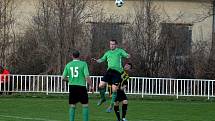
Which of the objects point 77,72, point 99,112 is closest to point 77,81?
point 77,72

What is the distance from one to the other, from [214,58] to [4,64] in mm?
Result: 11732

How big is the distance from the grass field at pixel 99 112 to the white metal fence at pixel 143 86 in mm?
2992

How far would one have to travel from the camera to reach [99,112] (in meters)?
24.2

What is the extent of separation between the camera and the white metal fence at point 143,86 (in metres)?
33.3

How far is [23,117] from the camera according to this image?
21.3 m

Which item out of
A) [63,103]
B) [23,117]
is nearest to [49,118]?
[23,117]

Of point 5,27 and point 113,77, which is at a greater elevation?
point 5,27

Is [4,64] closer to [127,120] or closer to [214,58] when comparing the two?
[214,58]

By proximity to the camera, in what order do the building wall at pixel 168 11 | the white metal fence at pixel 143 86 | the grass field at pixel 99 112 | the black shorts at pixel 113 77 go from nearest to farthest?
the grass field at pixel 99 112, the black shorts at pixel 113 77, the white metal fence at pixel 143 86, the building wall at pixel 168 11

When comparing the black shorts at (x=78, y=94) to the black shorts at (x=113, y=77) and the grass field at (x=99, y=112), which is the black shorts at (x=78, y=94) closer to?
the grass field at (x=99, y=112)

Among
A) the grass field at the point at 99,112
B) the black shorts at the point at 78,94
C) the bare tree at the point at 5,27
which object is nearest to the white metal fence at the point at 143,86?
the grass field at the point at 99,112

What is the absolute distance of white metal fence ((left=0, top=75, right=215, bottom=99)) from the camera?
3334 centimetres

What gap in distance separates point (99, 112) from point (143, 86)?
9467 millimetres

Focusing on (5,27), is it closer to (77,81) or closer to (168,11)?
(168,11)
